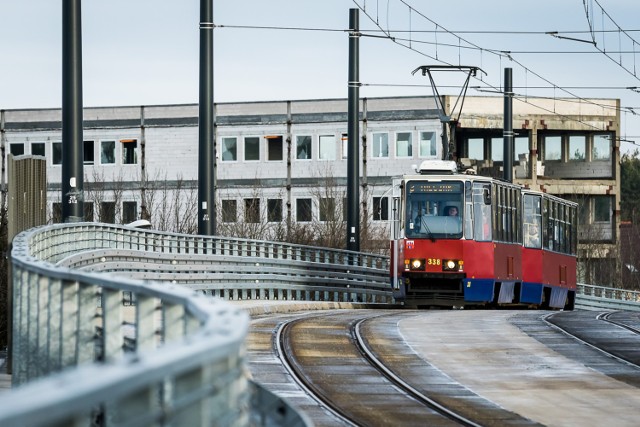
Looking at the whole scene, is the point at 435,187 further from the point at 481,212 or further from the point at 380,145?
the point at 380,145

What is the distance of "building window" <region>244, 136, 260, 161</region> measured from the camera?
3012 inches

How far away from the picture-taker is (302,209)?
7544 cm

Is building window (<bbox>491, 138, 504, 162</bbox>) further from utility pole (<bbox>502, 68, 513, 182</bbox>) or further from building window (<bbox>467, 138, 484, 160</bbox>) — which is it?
utility pole (<bbox>502, 68, 513, 182</bbox>)

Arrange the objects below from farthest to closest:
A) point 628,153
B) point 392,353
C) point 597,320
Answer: point 628,153 → point 597,320 → point 392,353

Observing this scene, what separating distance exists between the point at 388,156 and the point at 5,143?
66.8 ft

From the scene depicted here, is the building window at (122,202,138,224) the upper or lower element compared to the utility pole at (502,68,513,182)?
lower

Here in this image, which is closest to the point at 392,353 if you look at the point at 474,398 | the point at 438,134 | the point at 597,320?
the point at 474,398

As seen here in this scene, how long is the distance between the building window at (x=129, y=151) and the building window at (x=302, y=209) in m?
9.09

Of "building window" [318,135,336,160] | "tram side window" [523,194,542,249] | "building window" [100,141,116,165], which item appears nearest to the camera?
"tram side window" [523,194,542,249]

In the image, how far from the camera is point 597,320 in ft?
91.3

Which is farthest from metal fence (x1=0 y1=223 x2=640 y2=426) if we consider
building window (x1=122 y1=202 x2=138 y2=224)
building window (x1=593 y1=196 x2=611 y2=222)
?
building window (x1=593 y1=196 x2=611 y2=222)

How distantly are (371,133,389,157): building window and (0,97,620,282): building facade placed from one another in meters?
0.05

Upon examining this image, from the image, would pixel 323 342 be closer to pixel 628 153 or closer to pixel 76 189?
pixel 76 189

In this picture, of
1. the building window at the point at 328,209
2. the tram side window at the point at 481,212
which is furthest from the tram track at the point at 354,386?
the building window at the point at 328,209
